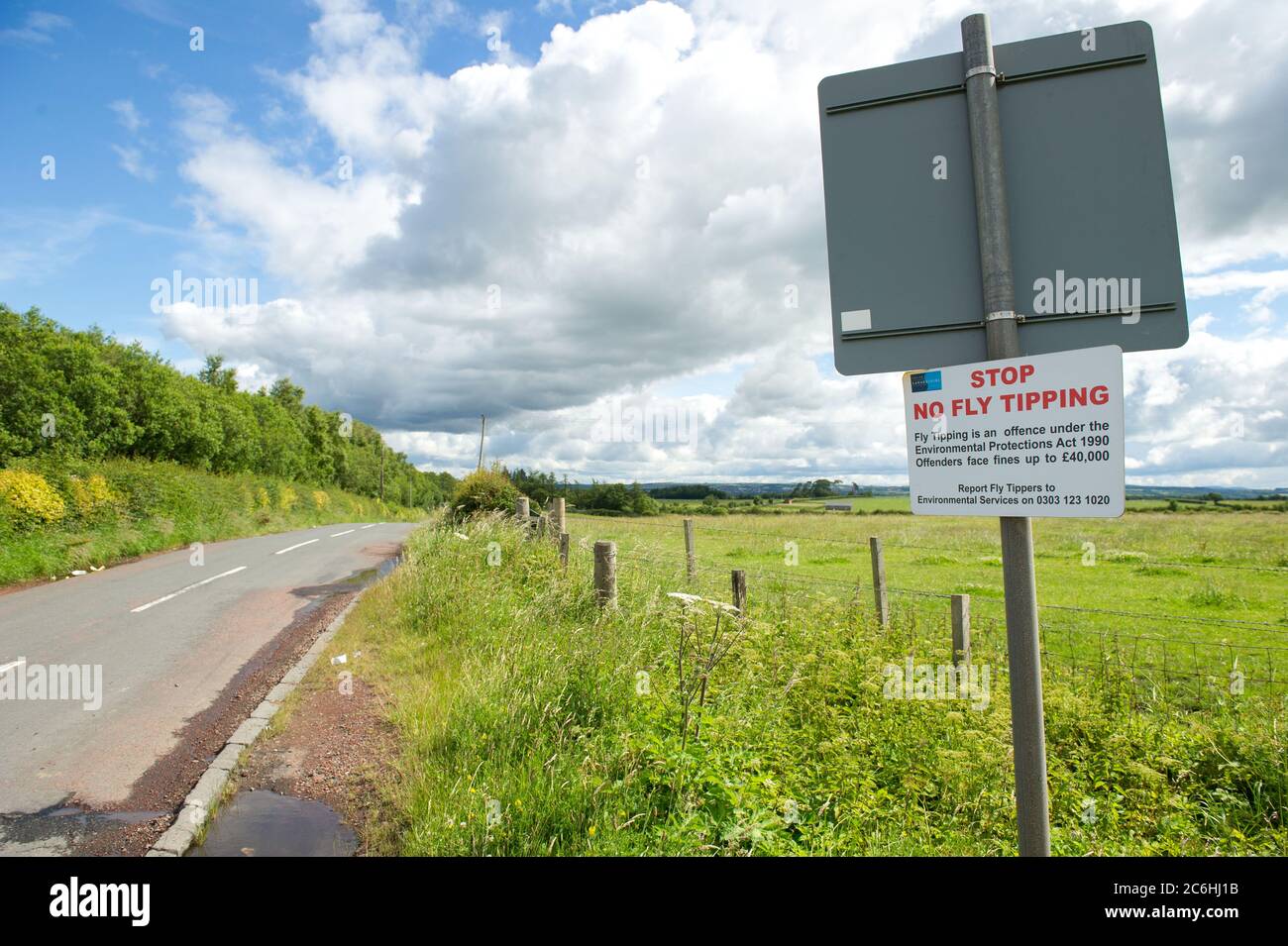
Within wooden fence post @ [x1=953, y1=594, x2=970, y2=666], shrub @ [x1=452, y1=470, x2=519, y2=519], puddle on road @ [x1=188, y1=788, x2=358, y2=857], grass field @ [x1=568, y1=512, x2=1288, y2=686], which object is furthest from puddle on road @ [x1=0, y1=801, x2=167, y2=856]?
shrub @ [x1=452, y1=470, x2=519, y2=519]

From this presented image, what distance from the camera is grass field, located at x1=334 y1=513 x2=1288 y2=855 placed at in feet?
11.2

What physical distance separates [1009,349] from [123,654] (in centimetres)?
970

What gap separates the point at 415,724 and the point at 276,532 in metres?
24.5

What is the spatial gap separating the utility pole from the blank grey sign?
0.06 metres

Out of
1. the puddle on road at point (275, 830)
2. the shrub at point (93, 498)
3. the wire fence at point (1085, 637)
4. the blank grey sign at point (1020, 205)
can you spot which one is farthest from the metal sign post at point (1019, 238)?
the shrub at point (93, 498)

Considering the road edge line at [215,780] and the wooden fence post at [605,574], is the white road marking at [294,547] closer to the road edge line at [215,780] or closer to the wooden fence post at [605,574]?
the road edge line at [215,780]

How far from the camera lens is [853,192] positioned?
2.08 m

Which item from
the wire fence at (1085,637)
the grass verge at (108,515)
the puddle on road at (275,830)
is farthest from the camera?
the grass verge at (108,515)

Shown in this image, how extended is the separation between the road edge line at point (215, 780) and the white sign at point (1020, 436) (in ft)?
14.9

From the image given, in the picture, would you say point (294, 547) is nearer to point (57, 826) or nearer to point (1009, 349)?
point (57, 826)

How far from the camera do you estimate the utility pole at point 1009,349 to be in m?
1.79

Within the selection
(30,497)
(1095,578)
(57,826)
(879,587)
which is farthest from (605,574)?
(30,497)

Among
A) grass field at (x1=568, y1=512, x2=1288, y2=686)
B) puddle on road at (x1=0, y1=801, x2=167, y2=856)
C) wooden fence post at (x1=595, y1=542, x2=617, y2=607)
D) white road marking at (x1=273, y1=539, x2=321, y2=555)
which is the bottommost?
grass field at (x1=568, y1=512, x2=1288, y2=686)

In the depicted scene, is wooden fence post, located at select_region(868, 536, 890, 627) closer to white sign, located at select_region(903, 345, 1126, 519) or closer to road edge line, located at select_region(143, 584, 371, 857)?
white sign, located at select_region(903, 345, 1126, 519)
